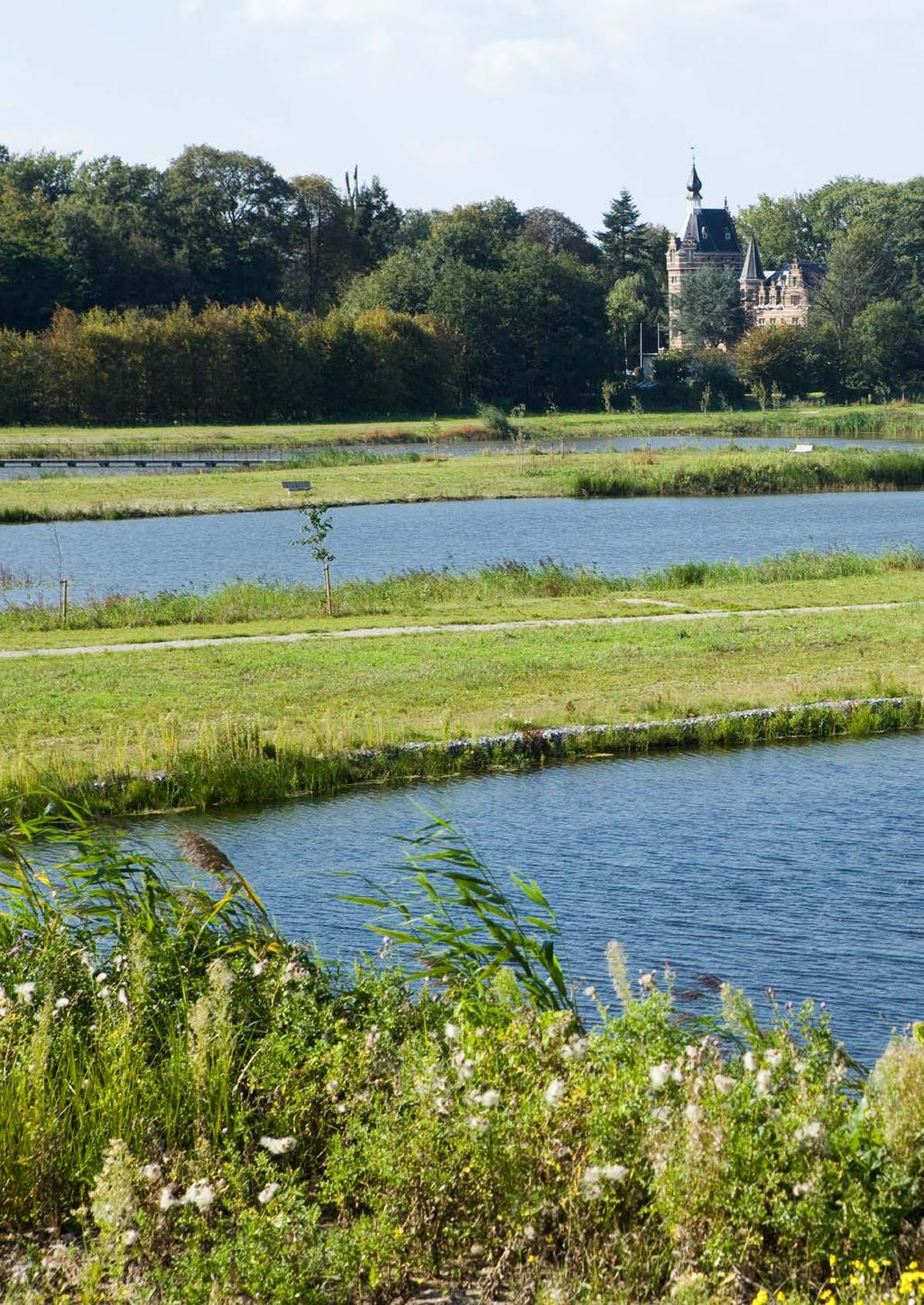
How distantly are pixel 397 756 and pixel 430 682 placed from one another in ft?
11.4

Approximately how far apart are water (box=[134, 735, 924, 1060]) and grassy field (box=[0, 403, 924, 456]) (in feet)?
203

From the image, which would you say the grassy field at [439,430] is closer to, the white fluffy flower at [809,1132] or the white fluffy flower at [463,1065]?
the white fluffy flower at [463,1065]

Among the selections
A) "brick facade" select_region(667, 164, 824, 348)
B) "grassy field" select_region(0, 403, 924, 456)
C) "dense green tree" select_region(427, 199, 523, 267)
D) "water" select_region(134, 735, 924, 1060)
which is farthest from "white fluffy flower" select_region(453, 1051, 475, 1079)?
"brick facade" select_region(667, 164, 824, 348)

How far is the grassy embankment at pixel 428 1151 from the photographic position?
191 inches

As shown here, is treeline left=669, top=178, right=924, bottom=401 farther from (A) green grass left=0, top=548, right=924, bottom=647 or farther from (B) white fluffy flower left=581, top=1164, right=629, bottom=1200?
(B) white fluffy flower left=581, top=1164, right=629, bottom=1200

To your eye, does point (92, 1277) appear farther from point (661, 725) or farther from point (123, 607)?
point (123, 607)

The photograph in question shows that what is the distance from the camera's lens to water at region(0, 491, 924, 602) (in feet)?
119

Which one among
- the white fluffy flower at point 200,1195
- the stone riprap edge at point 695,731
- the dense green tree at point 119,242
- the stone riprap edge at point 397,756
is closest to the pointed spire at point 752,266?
the dense green tree at point 119,242

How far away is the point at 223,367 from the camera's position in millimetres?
95312

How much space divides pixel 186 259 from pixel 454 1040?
111 meters

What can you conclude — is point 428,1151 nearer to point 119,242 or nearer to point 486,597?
point 486,597

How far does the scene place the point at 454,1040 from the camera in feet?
19.7

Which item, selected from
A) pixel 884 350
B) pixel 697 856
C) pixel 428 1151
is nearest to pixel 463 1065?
pixel 428 1151

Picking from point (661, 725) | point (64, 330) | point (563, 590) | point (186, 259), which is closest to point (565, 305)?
point (186, 259)
